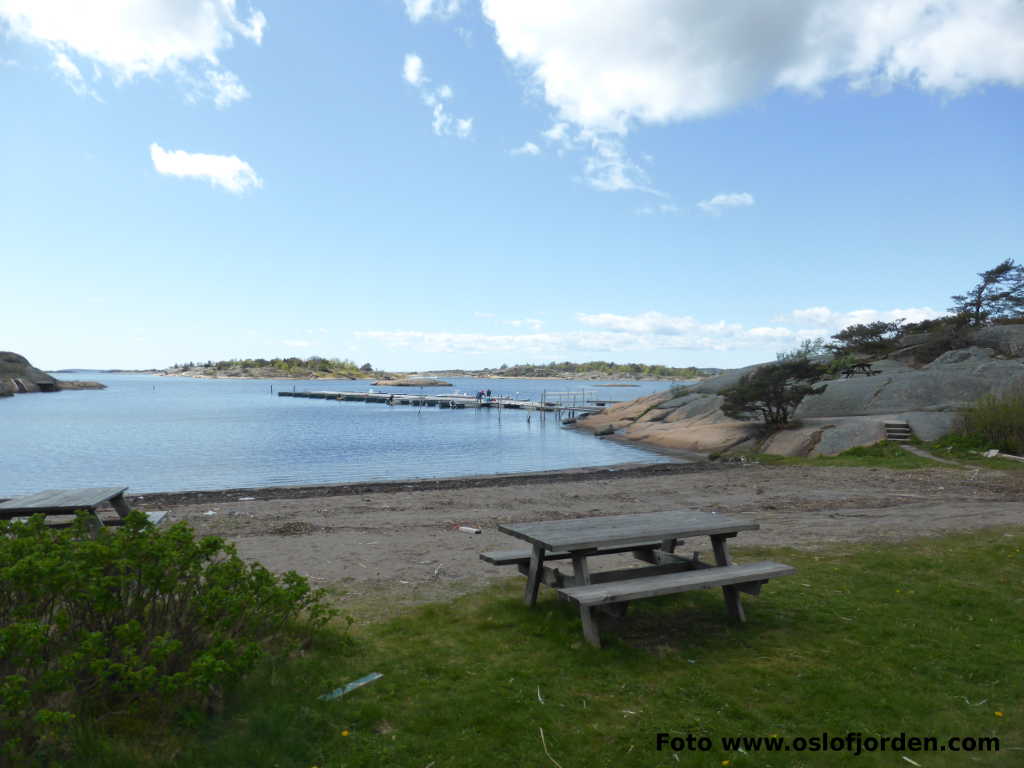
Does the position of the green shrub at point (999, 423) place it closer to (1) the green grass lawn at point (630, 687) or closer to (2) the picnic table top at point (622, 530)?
(1) the green grass lawn at point (630, 687)

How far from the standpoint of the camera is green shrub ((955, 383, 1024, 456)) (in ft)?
60.6

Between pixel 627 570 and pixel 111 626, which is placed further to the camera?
pixel 627 570

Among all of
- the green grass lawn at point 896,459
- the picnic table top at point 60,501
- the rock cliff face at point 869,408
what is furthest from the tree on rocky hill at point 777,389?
the picnic table top at point 60,501

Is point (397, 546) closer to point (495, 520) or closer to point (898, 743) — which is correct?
point (495, 520)

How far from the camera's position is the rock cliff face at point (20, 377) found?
109250 mm

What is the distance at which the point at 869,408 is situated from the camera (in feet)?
89.2

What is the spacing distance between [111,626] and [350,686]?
1493mm

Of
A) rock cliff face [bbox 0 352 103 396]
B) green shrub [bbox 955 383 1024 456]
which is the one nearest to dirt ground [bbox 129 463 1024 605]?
green shrub [bbox 955 383 1024 456]

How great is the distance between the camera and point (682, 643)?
5059 mm

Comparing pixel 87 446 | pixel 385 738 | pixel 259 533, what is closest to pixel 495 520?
pixel 259 533

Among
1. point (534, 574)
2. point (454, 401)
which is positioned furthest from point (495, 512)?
point (454, 401)

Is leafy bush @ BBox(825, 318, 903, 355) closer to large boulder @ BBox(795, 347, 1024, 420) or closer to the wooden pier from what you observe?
large boulder @ BBox(795, 347, 1024, 420)

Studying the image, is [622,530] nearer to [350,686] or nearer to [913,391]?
[350,686]

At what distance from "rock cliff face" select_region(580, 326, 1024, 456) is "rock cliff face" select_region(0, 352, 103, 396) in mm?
117995
